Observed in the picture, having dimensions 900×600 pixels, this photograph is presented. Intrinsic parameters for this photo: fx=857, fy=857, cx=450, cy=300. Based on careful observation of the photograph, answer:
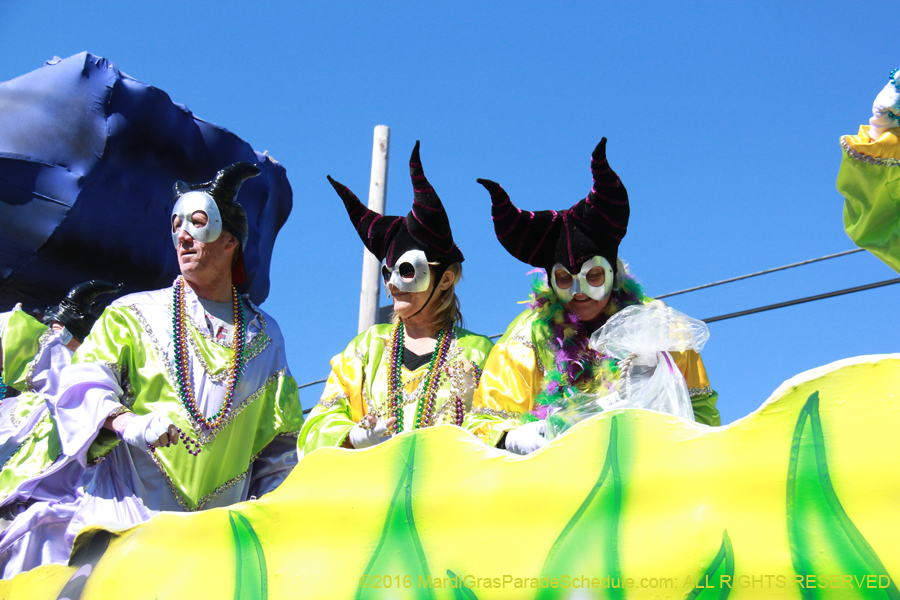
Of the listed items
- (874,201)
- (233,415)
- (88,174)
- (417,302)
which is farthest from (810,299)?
(88,174)

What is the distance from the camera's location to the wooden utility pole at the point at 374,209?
15.5ft

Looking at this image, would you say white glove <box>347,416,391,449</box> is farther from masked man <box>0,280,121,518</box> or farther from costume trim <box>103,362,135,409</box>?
masked man <box>0,280,121,518</box>

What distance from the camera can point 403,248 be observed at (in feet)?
9.18

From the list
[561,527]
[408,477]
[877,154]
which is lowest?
[561,527]

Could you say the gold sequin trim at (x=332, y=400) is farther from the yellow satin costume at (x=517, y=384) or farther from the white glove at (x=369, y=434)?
the yellow satin costume at (x=517, y=384)

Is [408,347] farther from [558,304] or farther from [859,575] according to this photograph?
[859,575]

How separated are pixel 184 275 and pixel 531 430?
4.75 feet

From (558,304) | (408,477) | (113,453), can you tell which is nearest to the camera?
(408,477)

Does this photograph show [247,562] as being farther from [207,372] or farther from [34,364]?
[34,364]

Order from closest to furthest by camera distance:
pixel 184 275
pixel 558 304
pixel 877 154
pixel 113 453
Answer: pixel 877 154
pixel 558 304
pixel 113 453
pixel 184 275

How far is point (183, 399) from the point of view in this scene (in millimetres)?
2662

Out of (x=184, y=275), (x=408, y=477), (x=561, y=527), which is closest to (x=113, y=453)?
(x=184, y=275)

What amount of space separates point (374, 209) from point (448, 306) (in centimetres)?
225

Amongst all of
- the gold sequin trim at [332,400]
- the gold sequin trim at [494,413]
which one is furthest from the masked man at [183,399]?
the gold sequin trim at [494,413]
